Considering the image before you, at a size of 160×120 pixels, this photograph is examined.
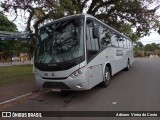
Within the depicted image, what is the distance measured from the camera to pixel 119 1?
68.6ft

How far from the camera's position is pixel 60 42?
8156 millimetres

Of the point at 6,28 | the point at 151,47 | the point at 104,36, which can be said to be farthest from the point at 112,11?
the point at 151,47

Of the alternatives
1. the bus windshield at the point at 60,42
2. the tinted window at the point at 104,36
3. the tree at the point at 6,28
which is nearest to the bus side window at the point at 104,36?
the tinted window at the point at 104,36

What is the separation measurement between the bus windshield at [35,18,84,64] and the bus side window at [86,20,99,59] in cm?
41

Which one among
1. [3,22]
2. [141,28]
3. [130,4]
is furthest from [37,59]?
[3,22]

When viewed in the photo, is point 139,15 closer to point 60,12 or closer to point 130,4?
point 130,4

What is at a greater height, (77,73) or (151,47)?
(151,47)

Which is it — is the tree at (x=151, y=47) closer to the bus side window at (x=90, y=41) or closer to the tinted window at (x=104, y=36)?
the tinted window at (x=104, y=36)

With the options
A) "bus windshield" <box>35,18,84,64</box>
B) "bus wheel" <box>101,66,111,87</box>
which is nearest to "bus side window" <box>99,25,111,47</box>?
"bus wheel" <box>101,66,111,87</box>

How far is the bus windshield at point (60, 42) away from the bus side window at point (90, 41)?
408 millimetres

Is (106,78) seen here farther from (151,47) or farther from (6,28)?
(151,47)

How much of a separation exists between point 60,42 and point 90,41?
3.76 feet

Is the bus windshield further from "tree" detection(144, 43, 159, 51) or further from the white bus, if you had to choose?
"tree" detection(144, 43, 159, 51)

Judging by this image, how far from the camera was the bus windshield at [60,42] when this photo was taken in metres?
7.80
